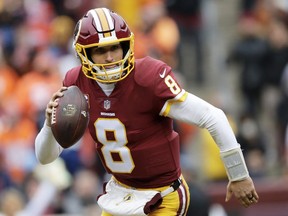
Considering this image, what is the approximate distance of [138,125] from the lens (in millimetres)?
6348

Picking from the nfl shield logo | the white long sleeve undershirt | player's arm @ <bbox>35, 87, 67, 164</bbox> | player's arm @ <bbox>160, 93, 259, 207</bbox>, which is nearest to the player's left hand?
player's arm @ <bbox>160, 93, 259, 207</bbox>

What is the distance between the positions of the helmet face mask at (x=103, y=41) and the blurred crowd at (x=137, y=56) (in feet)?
13.8

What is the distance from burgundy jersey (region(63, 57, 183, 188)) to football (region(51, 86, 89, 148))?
199 millimetres

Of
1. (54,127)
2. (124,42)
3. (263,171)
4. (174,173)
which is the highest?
(124,42)

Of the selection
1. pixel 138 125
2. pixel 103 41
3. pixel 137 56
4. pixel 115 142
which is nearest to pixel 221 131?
pixel 138 125

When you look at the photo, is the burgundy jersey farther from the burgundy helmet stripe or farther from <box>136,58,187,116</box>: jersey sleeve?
the burgundy helmet stripe

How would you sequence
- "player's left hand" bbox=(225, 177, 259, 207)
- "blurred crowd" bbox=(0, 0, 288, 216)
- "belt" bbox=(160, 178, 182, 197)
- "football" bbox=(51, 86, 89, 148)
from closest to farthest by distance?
1. "football" bbox=(51, 86, 89, 148)
2. "player's left hand" bbox=(225, 177, 259, 207)
3. "belt" bbox=(160, 178, 182, 197)
4. "blurred crowd" bbox=(0, 0, 288, 216)

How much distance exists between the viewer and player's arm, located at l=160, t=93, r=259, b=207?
6223 mm

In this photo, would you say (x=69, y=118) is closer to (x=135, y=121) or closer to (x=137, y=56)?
(x=135, y=121)

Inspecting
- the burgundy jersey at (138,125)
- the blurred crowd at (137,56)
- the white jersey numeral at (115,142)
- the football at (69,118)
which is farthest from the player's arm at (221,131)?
the blurred crowd at (137,56)

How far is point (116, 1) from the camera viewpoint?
13578mm

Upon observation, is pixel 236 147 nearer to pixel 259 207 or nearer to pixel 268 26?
pixel 259 207

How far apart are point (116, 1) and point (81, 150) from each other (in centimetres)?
283

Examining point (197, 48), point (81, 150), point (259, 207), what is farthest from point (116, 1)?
point (259, 207)
